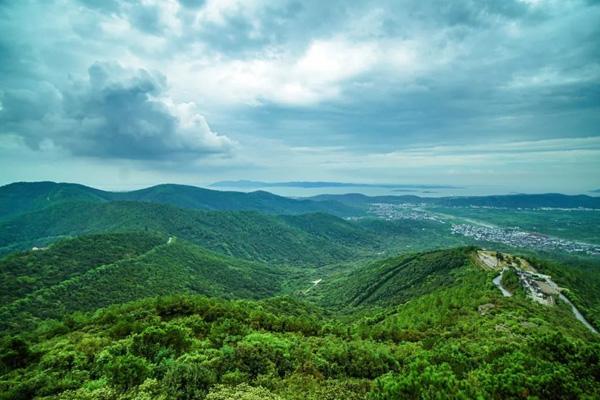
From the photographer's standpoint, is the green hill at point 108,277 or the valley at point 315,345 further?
the green hill at point 108,277

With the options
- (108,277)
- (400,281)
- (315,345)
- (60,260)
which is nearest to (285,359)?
(315,345)

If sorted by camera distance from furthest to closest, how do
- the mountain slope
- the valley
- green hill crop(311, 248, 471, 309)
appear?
the mountain slope < green hill crop(311, 248, 471, 309) < the valley

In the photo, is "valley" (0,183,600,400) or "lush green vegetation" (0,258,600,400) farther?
"valley" (0,183,600,400)

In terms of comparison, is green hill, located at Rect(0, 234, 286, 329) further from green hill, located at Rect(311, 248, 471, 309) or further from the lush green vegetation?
the lush green vegetation

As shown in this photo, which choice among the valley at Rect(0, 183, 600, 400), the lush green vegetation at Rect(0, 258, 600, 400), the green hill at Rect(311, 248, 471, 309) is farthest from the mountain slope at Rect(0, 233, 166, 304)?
the green hill at Rect(311, 248, 471, 309)

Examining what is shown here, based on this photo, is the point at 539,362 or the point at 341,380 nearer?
the point at 539,362

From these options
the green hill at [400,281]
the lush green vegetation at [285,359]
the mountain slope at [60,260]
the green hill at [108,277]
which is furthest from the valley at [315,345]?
the mountain slope at [60,260]

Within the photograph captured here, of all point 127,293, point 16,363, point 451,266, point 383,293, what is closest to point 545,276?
point 451,266

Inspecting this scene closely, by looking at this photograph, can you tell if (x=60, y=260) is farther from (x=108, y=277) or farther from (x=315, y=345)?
(x=315, y=345)

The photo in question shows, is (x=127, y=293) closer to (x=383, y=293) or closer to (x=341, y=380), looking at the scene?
(x=383, y=293)

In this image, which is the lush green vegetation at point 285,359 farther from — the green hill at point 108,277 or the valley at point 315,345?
the green hill at point 108,277

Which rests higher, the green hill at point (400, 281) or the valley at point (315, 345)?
the valley at point (315, 345)
